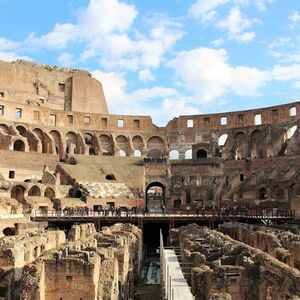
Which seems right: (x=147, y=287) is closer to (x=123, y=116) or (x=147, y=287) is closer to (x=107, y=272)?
(x=107, y=272)

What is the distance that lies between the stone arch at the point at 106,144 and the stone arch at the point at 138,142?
149 inches

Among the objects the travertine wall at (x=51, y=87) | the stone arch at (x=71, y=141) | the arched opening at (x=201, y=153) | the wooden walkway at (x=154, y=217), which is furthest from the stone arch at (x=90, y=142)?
the wooden walkway at (x=154, y=217)

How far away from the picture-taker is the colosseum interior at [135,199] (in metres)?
10.4

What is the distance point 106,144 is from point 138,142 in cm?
494

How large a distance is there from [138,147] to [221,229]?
37018mm

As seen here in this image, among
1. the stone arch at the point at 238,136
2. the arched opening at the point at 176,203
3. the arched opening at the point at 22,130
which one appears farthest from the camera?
the stone arch at the point at 238,136

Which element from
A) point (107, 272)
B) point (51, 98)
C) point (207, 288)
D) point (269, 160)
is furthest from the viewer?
point (51, 98)

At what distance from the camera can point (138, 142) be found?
6669 cm

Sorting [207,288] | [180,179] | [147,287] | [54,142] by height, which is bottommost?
[147,287]

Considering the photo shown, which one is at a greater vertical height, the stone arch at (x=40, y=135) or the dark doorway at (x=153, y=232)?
the stone arch at (x=40, y=135)

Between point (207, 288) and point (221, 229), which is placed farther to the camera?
point (221, 229)

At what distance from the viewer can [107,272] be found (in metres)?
11.5

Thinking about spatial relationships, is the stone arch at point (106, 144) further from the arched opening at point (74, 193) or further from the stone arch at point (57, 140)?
the arched opening at point (74, 193)

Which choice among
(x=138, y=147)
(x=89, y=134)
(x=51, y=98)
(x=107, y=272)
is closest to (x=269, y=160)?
Result: (x=138, y=147)
